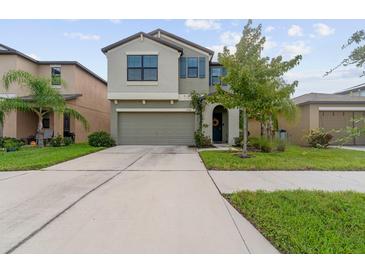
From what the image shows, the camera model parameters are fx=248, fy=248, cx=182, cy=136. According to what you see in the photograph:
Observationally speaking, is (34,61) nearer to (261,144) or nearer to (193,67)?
A: (193,67)

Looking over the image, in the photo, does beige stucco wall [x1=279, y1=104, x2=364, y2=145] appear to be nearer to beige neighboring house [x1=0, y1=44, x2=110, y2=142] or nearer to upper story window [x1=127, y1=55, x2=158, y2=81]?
upper story window [x1=127, y1=55, x2=158, y2=81]

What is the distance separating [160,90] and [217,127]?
17.7 feet

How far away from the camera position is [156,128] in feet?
60.3

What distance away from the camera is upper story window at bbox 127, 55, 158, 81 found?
1752 centimetres

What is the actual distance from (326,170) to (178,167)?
5.36 m

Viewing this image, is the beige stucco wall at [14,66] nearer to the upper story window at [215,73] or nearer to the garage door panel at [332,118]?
the upper story window at [215,73]

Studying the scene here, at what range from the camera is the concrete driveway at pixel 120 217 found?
3.39 m

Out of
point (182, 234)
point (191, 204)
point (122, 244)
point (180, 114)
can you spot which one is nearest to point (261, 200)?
point (191, 204)

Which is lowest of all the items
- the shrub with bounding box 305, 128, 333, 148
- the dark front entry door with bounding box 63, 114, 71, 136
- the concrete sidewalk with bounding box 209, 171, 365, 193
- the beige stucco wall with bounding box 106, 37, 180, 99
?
the concrete sidewalk with bounding box 209, 171, 365, 193

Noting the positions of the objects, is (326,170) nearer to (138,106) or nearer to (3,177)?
(3,177)

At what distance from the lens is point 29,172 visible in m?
8.39

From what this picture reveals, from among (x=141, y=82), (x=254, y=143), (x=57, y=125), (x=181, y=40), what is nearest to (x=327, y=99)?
(x=254, y=143)

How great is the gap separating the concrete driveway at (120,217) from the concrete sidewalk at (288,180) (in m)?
0.59

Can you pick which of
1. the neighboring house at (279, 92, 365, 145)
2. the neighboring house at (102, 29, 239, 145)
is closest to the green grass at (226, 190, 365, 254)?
the neighboring house at (102, 29, 239, 145)
